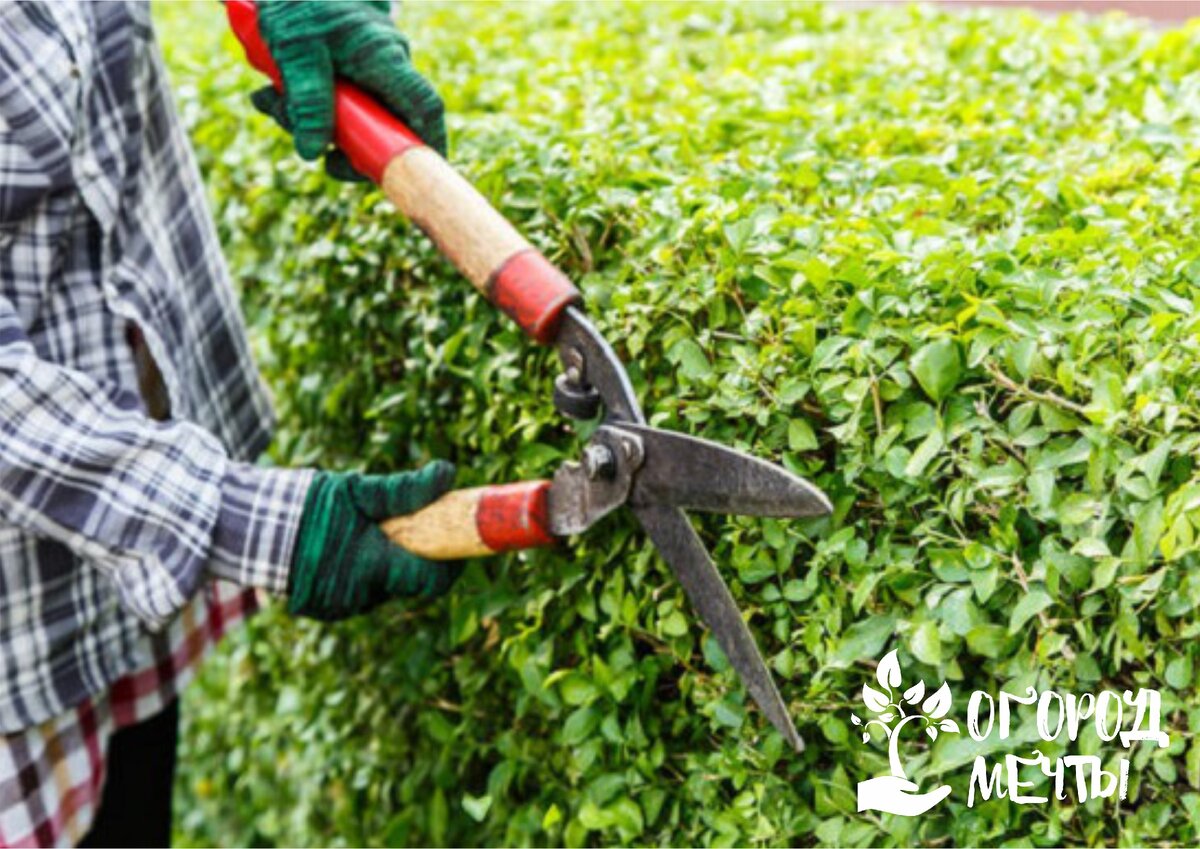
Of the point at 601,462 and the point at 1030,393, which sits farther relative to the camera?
the point at 601,462

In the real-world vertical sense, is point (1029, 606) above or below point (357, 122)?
below

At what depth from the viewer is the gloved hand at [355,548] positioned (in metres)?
2.50

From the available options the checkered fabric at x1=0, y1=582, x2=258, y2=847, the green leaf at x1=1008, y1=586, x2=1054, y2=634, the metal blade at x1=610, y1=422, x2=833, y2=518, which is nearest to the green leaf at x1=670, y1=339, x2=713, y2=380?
the metal blade at x1=610, y1=422, x2=833, y2=518

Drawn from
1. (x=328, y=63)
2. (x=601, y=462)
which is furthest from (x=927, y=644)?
(x=328, y=63)

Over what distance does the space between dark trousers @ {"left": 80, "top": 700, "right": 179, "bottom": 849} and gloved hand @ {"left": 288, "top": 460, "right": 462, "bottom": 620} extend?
68 cm

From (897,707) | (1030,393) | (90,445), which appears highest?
(1030,393)

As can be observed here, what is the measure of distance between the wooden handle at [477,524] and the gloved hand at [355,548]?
19 millimetres

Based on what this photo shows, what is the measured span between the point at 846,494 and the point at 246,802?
7.44 feet

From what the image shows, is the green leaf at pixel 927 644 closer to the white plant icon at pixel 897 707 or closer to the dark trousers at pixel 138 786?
the white plant icon at pixel 897 707

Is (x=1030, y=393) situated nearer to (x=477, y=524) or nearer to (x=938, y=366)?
(x=938, y=366)

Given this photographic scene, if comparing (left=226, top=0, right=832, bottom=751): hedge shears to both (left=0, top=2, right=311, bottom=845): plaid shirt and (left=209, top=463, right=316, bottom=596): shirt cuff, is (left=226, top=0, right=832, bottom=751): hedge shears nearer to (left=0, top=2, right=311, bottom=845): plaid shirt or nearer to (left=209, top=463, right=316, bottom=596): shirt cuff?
(left=209, top=463, right=316, bottom=596): shirt cuff

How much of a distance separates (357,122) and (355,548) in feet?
2.07

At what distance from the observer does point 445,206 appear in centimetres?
249

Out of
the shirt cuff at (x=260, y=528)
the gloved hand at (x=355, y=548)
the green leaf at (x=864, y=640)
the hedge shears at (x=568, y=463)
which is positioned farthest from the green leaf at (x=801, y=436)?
the shirt cuff at (x=260, y=528)
